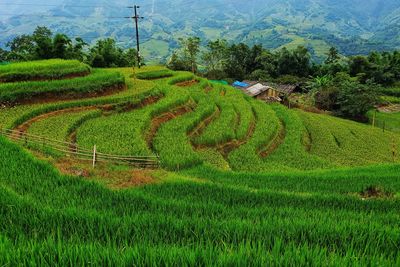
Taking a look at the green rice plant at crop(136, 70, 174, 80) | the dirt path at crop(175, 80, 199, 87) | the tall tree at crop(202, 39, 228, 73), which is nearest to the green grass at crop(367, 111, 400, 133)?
the dirt path at crop(175, 80, 199, 87)

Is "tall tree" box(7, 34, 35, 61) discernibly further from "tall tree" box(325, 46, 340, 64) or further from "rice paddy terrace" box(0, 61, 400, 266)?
"tall tree" box(325, 46, 340, 64)

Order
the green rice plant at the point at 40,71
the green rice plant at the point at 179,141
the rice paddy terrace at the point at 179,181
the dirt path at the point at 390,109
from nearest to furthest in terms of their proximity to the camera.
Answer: the rice paddy terrace at the point at 179,181, the green rice plant at the point at 179,141, the green rice plant at the point at 40,71, the dirt path at the point at 390,109

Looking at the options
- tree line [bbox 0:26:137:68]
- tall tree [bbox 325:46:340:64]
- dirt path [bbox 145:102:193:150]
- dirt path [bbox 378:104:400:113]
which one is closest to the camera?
dirt path [bbox 145:102:193:150]

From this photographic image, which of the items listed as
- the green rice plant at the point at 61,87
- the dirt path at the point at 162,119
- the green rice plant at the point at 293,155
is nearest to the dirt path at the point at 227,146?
the green rice plant at the point at 293,155

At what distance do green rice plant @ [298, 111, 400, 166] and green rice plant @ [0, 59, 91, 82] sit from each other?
51.9ft

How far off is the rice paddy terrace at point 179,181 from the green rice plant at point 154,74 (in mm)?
139

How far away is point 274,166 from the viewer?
18031 mm

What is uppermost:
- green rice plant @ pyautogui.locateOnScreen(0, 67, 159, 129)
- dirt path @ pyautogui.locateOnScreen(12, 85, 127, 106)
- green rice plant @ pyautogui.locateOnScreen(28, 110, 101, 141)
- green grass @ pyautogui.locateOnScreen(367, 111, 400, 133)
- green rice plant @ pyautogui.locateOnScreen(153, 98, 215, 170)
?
dirt path @ pyautogui.locateOnScreen(12, 85, 127, 106)

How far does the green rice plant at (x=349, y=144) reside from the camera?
23406mm

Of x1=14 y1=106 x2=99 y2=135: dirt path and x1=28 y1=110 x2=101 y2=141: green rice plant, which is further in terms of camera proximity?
x1=14 y1=106 x2=99 y2=135: dirt path

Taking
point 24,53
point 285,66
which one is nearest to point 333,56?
point 285,66

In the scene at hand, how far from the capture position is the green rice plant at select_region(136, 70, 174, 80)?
109 ft

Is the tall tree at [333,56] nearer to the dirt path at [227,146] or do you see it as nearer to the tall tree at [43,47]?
the tall tree at [43,47]

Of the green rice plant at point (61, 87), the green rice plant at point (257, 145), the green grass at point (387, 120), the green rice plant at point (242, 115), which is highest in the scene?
the green rice plant at point (61, 87)
